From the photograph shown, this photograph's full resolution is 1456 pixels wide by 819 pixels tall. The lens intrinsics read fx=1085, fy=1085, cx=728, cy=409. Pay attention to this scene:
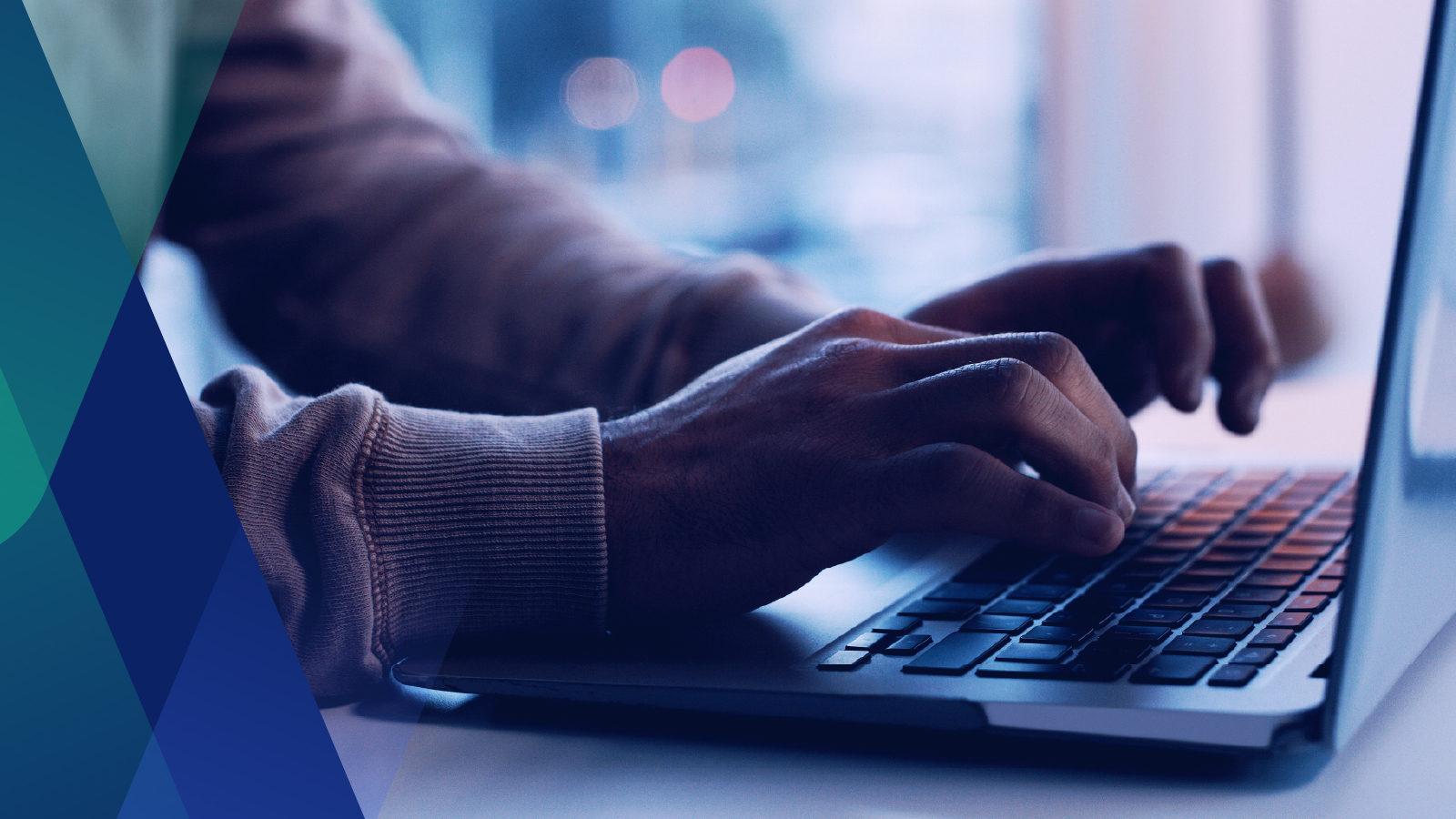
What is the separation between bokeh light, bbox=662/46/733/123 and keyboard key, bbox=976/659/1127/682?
378 centimetres

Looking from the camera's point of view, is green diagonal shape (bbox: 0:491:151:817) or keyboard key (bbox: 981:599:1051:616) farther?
keyboard key (bbox: 981:599:1051:616)

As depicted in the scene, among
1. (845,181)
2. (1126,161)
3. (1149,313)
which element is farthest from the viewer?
(845,181)

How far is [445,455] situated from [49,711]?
0.15 m

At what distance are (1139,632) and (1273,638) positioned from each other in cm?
4

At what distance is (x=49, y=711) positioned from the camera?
300 millimetres

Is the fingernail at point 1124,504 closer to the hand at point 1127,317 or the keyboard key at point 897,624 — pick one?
the keyboard key at point 897,624

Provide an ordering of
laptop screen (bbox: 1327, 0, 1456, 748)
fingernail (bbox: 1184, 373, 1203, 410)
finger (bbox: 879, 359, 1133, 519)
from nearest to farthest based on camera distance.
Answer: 1. laptop screen (bbox: 1327, 0, 1456, 748)
2. finger (bbox: 879, 359, 1133, 519)
3. fingernail (bbox: 1184, 373, 1203, 410)

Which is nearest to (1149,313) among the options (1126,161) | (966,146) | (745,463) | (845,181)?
(745,463)

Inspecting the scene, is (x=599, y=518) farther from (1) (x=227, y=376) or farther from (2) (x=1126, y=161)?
(2) (x=1126, y=161)

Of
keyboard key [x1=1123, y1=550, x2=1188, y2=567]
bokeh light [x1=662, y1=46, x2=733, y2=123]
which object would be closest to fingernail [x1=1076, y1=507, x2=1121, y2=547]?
keyboard key [x1=1123, y1=550, x2=1188, y2=567]

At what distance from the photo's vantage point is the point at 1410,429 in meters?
0.31

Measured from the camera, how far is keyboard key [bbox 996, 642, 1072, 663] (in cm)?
34

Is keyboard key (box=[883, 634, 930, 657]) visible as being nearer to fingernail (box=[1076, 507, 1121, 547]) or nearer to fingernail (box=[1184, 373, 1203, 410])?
fingernail (box=[1076, 507, 1121, 547])
